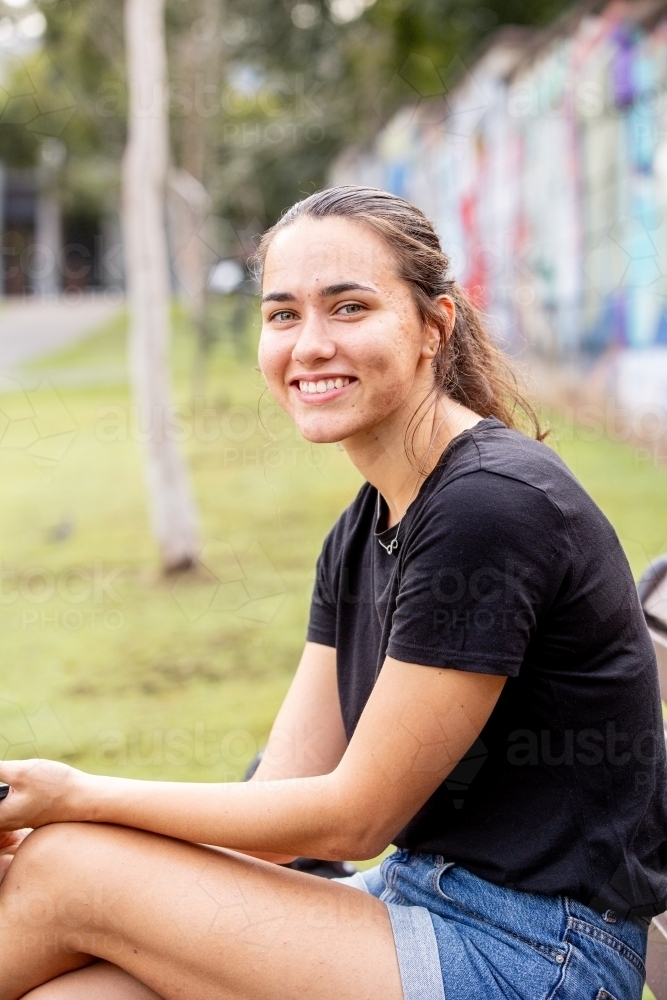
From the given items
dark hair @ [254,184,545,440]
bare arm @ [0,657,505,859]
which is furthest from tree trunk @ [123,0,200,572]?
bare arm @ [0,657,505,859]

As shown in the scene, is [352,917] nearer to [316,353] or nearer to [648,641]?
[648,641]

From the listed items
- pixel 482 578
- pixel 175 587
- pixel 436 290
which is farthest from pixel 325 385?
pixel 175 587

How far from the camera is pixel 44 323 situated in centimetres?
1997

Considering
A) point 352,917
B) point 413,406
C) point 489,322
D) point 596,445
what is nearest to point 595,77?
point 596,445

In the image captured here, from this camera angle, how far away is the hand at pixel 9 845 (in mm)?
1488

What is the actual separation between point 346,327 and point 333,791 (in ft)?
2.07

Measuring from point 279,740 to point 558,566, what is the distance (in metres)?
0.68

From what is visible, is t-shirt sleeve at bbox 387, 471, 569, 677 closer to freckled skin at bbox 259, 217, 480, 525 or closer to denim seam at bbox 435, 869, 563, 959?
freckled skin at bbox 259, 217, 480, 525

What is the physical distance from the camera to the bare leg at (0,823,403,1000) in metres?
1.32
